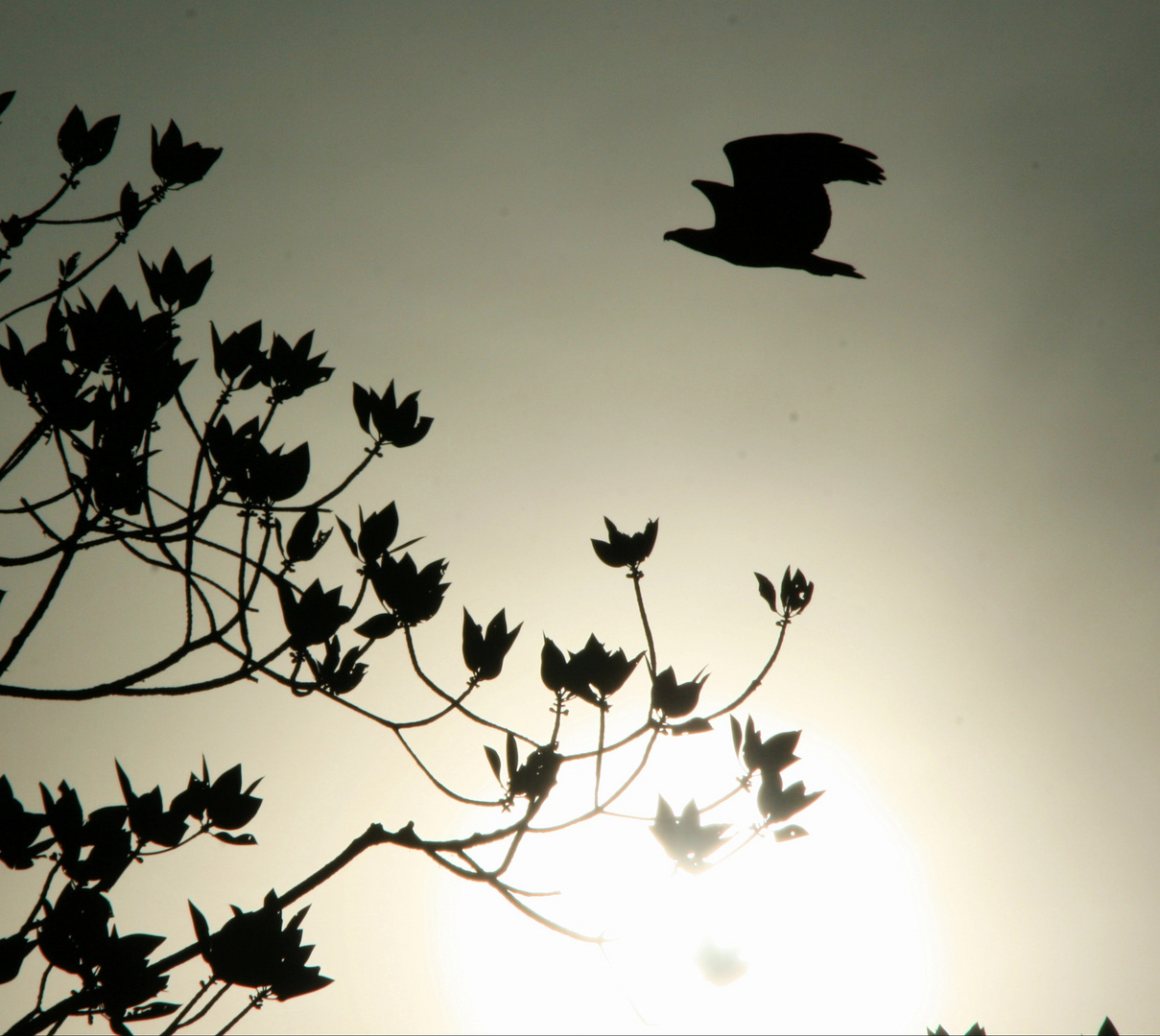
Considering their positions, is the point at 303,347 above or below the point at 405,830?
above

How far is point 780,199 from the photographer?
4.86 meters

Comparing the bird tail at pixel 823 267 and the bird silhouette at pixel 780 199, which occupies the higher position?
the bird silhouette at pixel 780 199

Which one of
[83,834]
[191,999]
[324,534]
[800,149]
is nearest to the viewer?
[191,999]

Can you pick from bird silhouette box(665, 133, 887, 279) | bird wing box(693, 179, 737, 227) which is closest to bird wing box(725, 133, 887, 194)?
bird silhouette box(665, 133, 887, 279)

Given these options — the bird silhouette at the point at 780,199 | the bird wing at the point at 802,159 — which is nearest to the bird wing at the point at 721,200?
the bird silhouette at the point at 780,199

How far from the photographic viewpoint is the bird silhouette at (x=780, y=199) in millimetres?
4750

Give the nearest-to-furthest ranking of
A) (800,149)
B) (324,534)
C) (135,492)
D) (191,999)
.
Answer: (191,999) → (135,492) → (324,534) → (800,149)

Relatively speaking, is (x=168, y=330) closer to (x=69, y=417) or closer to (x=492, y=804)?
(x=69, y=417)

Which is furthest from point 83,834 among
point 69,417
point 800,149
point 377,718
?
point 800,149

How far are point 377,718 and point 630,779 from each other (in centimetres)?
80

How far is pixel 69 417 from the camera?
236cm

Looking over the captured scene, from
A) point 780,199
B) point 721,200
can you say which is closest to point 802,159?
point 780,199

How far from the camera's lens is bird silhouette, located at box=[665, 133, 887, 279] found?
4750 mm

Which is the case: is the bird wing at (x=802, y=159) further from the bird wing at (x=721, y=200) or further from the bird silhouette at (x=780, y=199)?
the bird wing at (x=721, y=200)
